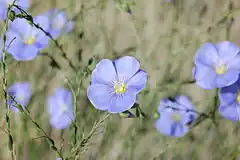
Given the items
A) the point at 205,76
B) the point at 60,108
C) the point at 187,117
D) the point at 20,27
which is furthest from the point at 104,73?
the point at 60,108

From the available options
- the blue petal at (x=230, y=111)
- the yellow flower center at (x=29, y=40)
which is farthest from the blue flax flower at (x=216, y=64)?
the yellow flower center at (x=29, y=40)

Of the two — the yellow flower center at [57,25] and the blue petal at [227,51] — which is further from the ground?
the yellow flower center at [57,25]

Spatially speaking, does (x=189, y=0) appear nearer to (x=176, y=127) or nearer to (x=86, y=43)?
(x=86, y=43)

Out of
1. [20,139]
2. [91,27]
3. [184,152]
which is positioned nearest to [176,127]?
[184,152]

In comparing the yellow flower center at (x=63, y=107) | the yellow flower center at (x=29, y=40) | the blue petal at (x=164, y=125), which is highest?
the yellow flower center at (x=29, y=40)

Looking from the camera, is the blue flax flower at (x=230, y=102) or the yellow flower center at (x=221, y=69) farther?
the yellow flower center at (x=221, y=69)

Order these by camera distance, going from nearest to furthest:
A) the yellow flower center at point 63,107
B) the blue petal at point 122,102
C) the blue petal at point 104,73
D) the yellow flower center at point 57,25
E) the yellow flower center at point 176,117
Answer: the blue petal at point 122,102
the blue petal at point 104,73
the yellow flower center at point 57,25
the yellow flower center at point 176,117
the yellow flower center at point 63,107

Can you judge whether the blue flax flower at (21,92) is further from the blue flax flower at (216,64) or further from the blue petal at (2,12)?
the blue flax flower at (216,64)
